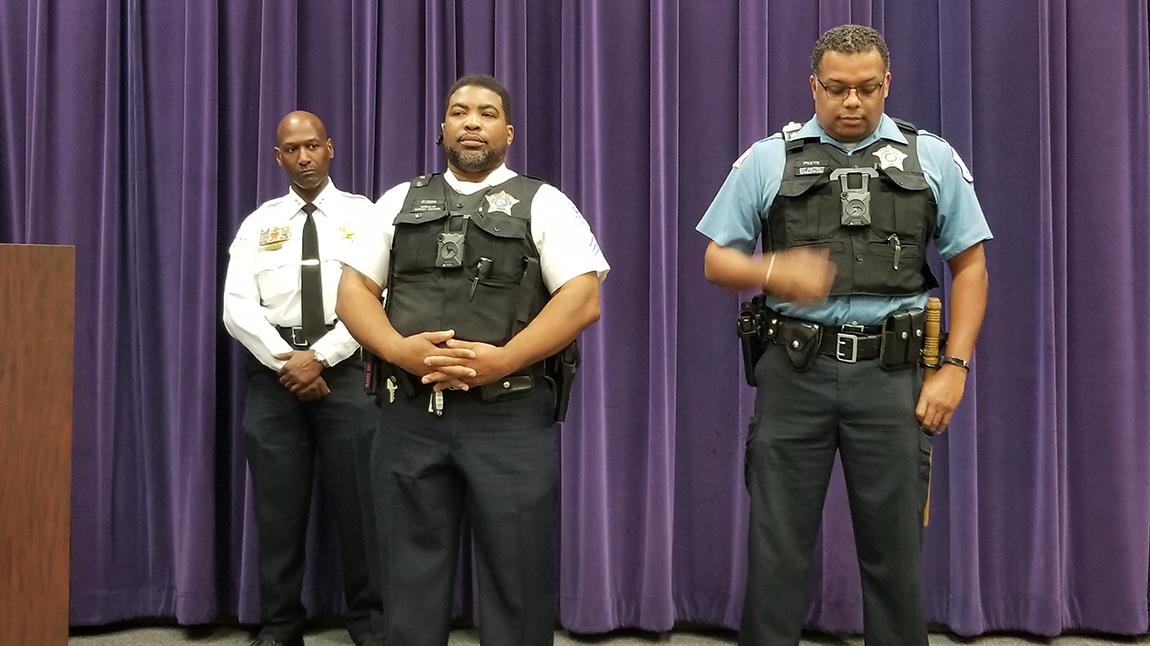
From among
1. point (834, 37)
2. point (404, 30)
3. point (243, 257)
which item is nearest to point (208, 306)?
point (243, 257)

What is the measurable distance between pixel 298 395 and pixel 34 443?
141cm

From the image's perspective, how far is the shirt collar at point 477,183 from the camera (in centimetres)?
207

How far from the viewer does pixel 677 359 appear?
3209 mm

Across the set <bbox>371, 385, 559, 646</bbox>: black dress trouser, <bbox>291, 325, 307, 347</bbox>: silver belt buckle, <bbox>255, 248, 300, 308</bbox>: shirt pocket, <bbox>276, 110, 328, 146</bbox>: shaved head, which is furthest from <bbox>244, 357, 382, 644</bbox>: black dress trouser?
<bbox>371, 385, 559, 646</bbox>: black dress trouser

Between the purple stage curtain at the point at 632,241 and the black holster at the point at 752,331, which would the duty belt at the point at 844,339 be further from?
the purple stage curtain at the point at 632,241

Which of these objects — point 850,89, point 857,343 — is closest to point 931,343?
point 857,343

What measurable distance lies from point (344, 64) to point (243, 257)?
0.84 m

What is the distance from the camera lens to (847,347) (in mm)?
2057

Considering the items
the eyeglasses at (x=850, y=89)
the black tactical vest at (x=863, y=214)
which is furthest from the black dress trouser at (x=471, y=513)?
the eyeglasses at (x=850, y=89)

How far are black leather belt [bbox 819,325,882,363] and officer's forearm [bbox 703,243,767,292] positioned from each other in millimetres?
220

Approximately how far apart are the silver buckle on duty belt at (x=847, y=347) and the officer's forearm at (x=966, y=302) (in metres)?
0.24

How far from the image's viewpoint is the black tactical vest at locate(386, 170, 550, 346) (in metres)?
1.96

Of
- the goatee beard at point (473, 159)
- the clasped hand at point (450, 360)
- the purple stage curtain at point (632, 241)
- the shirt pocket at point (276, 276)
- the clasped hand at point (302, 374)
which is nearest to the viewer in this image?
the clasped hand at point (450, 360)

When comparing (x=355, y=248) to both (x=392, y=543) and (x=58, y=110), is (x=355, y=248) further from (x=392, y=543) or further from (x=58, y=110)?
(x=58, y=110)
